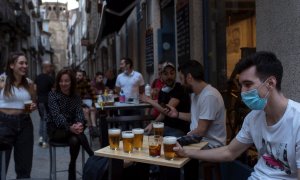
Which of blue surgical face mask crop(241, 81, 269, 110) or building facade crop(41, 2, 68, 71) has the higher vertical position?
building facade crop(41, 2, 68, 71)

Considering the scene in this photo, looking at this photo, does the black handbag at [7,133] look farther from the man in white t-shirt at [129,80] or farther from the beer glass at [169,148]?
the man in white t-shirt at [129,80]

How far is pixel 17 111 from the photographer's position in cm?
468

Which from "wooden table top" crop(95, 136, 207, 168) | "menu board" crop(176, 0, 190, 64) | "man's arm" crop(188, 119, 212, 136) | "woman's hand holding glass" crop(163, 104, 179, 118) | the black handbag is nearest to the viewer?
"wooden table top" crop(95, 136, 207, 168)

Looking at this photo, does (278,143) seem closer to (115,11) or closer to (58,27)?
(115,11)

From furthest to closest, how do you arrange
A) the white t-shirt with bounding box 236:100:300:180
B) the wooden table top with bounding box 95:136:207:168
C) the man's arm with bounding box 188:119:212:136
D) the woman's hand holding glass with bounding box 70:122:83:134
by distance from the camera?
1. the woman's hand holding glass with bounding box 70:122:83:134
2. the man's arm with bounding box 188:119:212:136
3. the wooden table top with bounding box 95:136:207:168
4. the white t-shirt with bounding box 236:100:300:180

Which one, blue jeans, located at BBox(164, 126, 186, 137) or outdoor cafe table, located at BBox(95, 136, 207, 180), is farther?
blue jeans, located at BBox(164, 126, 186, 137)

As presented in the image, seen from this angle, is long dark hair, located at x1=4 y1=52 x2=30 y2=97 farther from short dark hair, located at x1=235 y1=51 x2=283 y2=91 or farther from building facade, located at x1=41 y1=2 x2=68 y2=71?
building facade, located at x1=41 y1=2 x2=68 y2=71

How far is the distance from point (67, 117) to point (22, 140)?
0.61 meters

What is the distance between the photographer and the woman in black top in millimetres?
4984

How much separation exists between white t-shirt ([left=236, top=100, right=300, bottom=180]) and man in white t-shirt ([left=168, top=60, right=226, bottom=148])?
3.80ft

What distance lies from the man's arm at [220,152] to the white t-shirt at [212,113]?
3.08ft

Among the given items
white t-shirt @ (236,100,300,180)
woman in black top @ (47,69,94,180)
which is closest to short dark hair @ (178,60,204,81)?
white t-shirt @ (236,100,300,180)

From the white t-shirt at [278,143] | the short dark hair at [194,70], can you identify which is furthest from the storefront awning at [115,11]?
the white t-shirt at [278,143]

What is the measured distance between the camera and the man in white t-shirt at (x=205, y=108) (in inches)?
153
